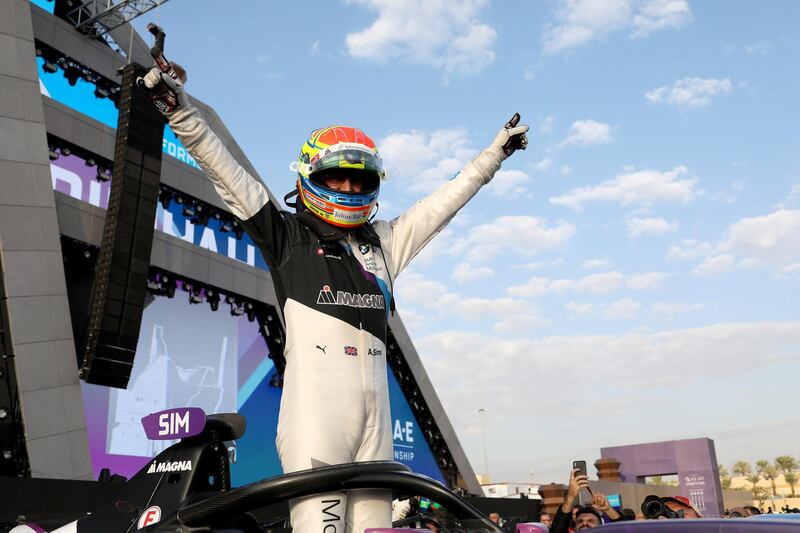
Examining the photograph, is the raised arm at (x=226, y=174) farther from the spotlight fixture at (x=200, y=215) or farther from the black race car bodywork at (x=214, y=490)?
the spotlight fixture at (x=200, y=215)

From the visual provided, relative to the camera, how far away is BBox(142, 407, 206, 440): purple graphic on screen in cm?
221

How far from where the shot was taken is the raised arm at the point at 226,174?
281 centimetres

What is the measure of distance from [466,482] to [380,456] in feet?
86.9

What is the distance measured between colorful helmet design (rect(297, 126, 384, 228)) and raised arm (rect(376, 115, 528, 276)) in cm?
25

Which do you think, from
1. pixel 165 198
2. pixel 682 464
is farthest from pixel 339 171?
pixel 682 464

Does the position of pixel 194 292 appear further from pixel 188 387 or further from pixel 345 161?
pixel 345 161

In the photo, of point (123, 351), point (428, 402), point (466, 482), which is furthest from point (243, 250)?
point (466, 482)

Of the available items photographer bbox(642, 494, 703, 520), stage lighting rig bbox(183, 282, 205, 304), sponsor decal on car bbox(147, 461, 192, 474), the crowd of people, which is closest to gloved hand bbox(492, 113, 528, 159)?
the crowd of people

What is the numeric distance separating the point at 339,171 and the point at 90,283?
14291 millimetres

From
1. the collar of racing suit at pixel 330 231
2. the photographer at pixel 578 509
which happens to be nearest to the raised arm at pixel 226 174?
the collar of racing suit at pixel 330 231

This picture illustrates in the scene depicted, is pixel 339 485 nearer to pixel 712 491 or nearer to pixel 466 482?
pixel 466 482

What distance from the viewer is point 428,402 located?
2678 centimetres

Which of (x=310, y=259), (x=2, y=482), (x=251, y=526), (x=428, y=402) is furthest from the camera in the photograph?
(x=428, y=402)

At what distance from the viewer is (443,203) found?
3412mm
